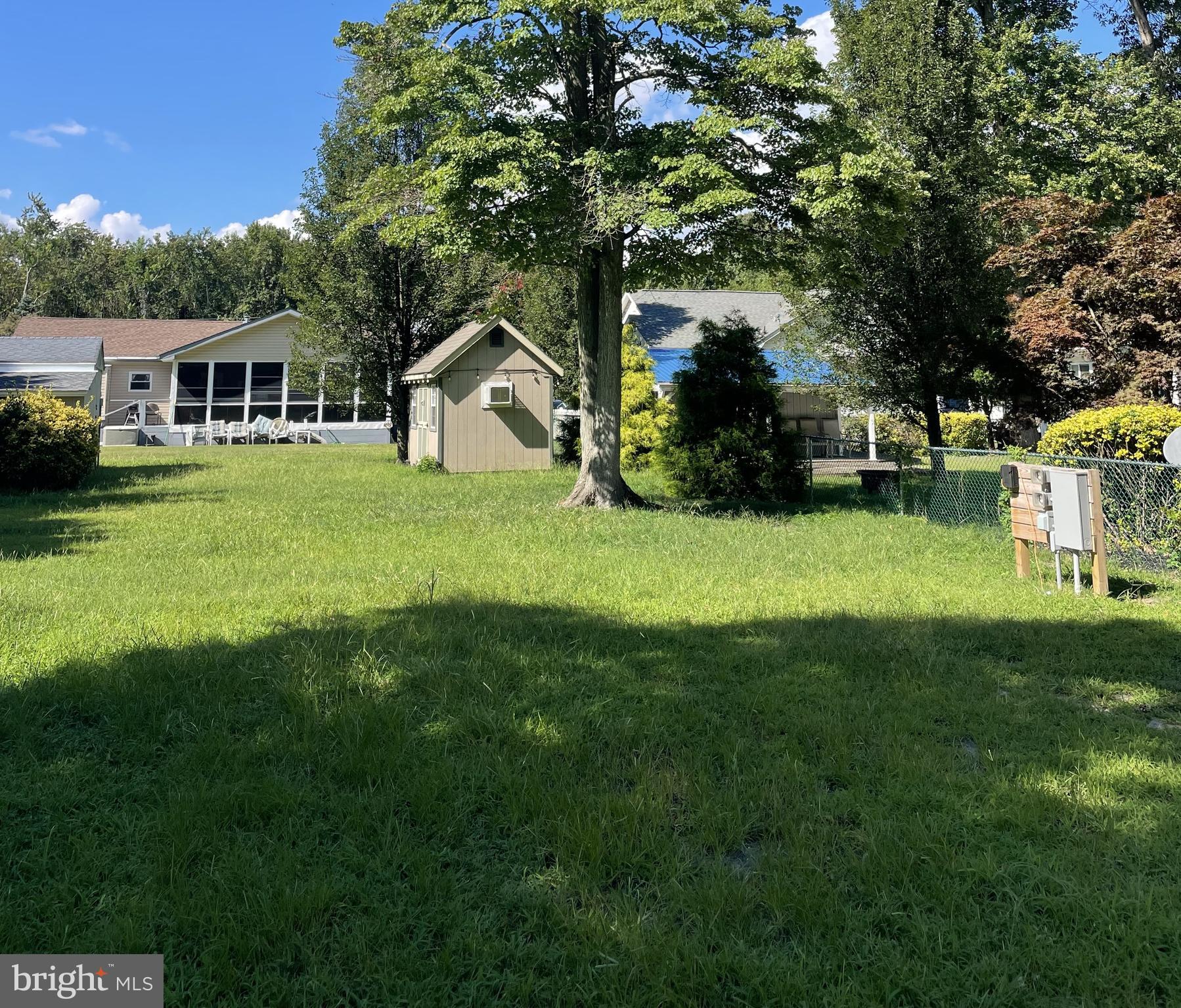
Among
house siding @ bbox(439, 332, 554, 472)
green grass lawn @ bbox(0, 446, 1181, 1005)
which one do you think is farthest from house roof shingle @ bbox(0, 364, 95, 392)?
green grass lawn @ bbox(0, 446, 1181, 1005)

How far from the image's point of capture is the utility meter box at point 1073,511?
6.83m

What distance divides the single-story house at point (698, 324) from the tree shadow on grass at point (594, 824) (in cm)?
1946

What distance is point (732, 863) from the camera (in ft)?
9.50

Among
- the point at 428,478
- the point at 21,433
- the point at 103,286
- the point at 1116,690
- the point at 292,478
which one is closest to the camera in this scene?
the point at 1116,690

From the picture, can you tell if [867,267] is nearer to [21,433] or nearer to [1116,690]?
[1116,690]

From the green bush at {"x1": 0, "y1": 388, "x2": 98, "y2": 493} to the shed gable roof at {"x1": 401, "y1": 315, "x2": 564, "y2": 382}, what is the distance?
7.98 meters

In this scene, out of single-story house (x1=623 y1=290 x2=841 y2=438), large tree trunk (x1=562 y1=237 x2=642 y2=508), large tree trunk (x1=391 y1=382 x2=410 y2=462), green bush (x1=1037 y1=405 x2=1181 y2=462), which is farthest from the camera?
single-story house (x1=623 y1=290 x2=841 y2=438)

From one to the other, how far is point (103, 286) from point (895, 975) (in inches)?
2555

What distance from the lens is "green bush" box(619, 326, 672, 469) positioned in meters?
21.7

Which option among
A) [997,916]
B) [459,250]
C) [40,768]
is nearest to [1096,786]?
[997,916]

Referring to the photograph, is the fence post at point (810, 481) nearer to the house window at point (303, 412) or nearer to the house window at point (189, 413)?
the house window at point (303, 412)

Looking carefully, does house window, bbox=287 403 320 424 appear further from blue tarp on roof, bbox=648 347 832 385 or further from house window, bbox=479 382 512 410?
house window, bbox=479 382 512 410

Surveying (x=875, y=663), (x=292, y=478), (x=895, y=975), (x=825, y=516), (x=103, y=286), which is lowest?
(x=895, y=975)

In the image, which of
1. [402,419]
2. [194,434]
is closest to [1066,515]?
[402,419]
